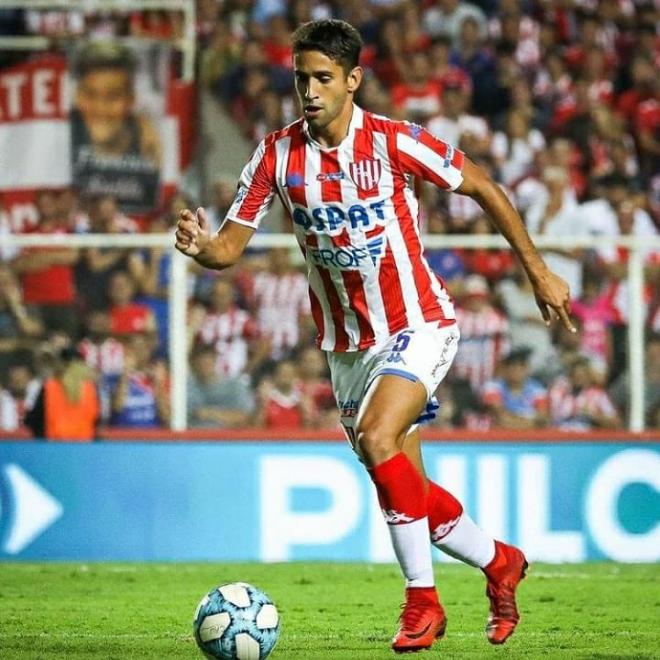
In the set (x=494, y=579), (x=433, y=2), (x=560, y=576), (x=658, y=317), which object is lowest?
(x=560, y=576)

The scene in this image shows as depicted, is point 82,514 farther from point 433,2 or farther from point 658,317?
point 433,2

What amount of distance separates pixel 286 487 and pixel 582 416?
210cm

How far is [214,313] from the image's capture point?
439 inches

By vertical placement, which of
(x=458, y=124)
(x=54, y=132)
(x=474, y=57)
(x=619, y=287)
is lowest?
(x=619, y=287)

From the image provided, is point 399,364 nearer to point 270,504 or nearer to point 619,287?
point 270,504

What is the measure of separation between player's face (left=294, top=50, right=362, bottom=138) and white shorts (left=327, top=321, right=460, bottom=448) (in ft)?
3.11

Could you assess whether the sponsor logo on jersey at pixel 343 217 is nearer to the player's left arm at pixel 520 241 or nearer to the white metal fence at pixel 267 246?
the player's left arm at pixel 520 241

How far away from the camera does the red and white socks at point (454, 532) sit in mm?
6707

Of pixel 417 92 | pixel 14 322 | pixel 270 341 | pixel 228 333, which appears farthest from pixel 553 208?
pixel 14 322

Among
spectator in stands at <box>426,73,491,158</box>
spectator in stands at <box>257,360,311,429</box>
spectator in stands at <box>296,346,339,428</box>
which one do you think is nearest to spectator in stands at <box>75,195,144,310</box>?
spectator in stands at <box>257,360,311,429</box>

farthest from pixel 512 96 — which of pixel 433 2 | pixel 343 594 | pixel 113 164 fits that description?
pixel 343 594

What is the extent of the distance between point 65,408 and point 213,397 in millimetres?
1014

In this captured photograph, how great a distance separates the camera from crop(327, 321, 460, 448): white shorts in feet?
21.1

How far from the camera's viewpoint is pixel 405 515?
622 cm
